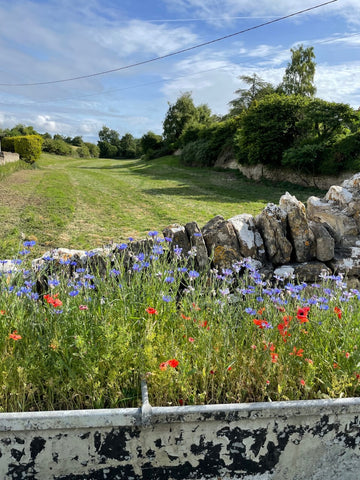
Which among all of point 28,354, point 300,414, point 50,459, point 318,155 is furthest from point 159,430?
point 318,155

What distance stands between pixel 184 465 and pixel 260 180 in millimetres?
19486

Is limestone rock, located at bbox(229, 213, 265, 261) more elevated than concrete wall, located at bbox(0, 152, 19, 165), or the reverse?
concrete wall, located at bbox(0, 152, 19, 165)

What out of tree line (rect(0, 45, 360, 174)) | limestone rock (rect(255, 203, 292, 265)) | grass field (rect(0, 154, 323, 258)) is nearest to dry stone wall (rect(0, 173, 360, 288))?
limestone rock (rect(255, 203, 292, 265))

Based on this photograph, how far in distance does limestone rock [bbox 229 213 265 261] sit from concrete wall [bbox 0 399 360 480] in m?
2.18

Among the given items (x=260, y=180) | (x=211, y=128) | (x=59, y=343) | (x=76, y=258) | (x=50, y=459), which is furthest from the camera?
(x=211, y=128)

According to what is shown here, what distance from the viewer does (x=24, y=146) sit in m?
26.9

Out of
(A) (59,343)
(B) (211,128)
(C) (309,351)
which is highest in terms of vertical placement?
(B) (211,128)

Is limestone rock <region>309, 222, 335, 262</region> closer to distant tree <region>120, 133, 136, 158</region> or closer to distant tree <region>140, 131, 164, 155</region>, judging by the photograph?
distant tree <region>140, 131, 164, 155</region>

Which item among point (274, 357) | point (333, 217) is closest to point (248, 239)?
point (333, 217)

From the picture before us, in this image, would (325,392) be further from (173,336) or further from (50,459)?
(50,459)

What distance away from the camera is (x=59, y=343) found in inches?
91.1

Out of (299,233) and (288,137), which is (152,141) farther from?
(299,233)

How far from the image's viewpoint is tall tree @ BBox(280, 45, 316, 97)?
1458 inches

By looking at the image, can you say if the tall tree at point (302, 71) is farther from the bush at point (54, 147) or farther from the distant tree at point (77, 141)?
the distant tree at point (77, 141)
